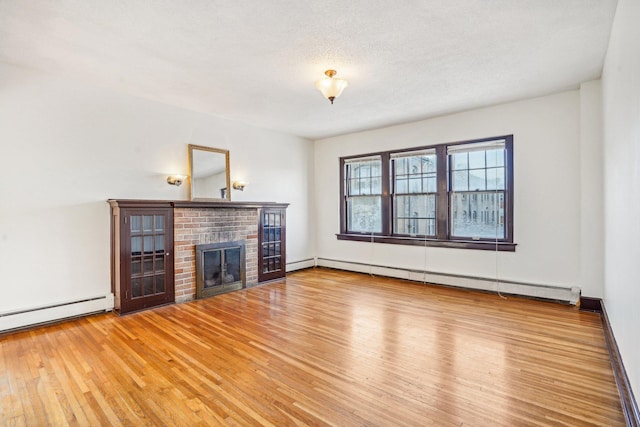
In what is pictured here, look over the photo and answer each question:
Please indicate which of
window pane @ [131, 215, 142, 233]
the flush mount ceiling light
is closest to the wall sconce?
window pane @ [131, 215, 142, 233]

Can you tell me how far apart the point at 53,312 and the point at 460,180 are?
19.6 ft

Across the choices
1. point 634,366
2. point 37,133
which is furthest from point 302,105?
point 634,366

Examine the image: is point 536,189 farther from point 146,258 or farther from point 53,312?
point 53,312

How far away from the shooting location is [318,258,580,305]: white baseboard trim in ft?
14.7

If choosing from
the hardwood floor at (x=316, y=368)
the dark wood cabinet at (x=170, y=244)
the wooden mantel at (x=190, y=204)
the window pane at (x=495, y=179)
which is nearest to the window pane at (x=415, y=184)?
the window pane at (x=495, y=179)

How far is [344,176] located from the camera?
7004 millimetres

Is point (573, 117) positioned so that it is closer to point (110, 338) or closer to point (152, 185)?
point (152, 185)

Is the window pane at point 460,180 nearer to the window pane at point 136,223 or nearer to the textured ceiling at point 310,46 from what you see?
the textured ceiling at point 310,46

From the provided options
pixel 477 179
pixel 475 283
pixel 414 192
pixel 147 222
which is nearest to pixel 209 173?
pixel 147 222

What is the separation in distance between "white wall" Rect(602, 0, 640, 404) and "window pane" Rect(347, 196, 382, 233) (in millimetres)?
3735

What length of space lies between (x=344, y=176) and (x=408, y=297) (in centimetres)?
307

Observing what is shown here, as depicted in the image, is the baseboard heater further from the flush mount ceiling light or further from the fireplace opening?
the flush mount ceiling light

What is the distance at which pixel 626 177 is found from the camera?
2.31 meters

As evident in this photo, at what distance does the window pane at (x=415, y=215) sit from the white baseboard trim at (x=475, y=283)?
0.75m
